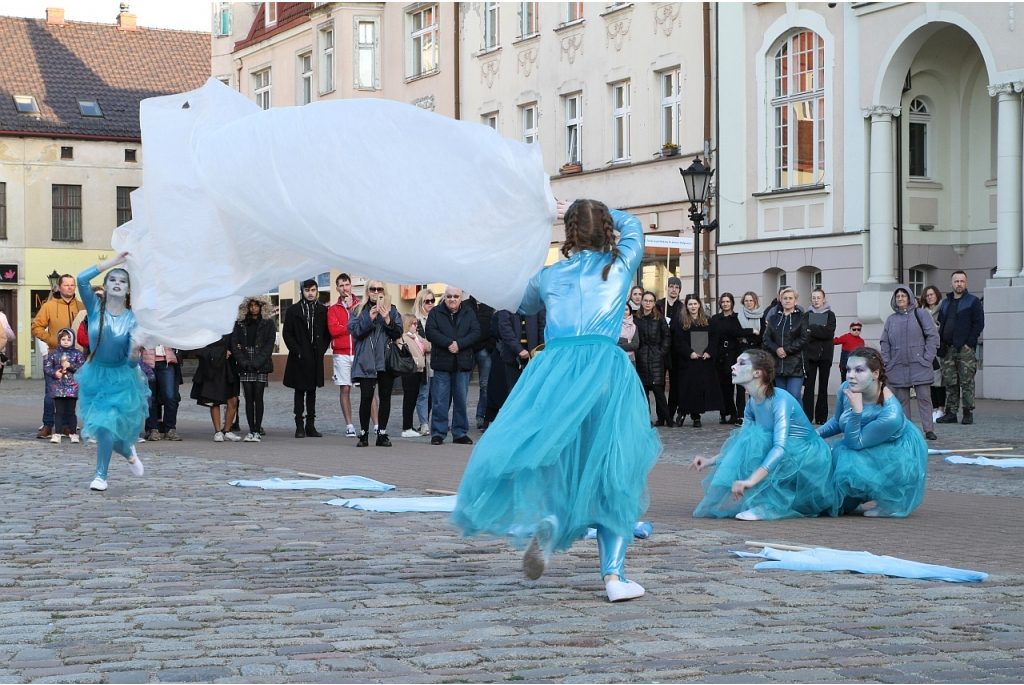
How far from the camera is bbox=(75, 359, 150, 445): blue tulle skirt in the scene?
39.2ft

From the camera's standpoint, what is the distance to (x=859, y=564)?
772cm

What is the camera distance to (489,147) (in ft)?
23.7

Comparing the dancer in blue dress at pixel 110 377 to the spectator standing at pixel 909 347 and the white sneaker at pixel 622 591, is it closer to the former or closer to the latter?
the white sneaker at pixel 622 591

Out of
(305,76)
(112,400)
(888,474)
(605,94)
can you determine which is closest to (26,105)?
(305,76)

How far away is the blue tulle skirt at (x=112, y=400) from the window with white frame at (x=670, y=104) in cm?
2152

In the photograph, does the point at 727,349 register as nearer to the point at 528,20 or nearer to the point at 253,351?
the point at 253,351

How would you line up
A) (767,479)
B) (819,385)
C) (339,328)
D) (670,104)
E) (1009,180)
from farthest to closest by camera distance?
(670,104) < (1009,180) < (819,385) < (339,328) < (767,479)

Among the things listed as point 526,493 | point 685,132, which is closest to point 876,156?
point 685,132

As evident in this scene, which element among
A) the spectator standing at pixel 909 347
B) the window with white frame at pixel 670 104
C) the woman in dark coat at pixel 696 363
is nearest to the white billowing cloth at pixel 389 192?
the spectator standing at pixel 909 347

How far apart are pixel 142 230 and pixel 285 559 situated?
→ 2.47 metres

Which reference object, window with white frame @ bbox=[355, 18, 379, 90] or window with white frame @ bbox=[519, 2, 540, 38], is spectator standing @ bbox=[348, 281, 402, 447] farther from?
window with white frame @ bbox=[355, 18, 379, 90]

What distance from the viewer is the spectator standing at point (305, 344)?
19.2 metres

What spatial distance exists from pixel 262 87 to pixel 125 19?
20540 millimetres

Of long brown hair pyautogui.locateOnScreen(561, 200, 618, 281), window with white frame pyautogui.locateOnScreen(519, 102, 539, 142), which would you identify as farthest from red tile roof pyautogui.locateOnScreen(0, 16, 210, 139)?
long brown hair pyautogui.locateOnScreen(561, 200, 618, 281)
